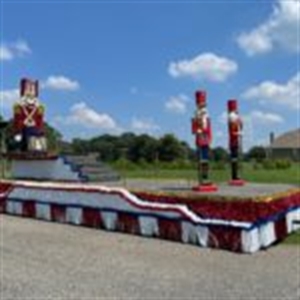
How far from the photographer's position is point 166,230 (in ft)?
53.8

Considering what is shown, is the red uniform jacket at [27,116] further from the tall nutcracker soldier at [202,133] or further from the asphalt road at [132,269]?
the asphalt road at [132,269]

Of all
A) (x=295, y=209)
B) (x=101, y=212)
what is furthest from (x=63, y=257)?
(x=295, y=209)

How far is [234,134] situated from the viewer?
23469mm

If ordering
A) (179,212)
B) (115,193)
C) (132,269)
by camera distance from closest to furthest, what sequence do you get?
1. (132,269)
2. (179,212)
3. (115,193)

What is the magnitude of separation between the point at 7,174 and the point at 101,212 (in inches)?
441

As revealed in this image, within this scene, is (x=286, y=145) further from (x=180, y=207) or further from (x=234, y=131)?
(x=180, y=207)

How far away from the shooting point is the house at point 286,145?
324 ft

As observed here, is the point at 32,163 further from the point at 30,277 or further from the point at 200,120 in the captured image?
the point at 30,277

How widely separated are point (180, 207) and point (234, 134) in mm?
7559

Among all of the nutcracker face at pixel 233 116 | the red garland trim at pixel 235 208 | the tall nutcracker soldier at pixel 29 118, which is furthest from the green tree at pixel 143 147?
the red garland trim at pixel 235 208

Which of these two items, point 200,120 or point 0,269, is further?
point 200,120

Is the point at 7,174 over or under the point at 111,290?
over

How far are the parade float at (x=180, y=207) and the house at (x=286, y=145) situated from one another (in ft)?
251

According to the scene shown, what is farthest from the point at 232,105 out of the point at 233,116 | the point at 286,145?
the point at 286,145
